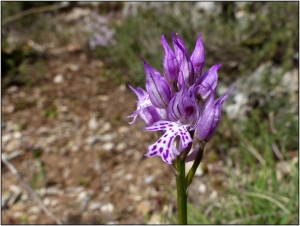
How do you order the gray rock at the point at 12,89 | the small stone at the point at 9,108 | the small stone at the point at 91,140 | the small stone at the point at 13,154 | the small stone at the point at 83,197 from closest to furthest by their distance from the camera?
the small stone at the point at 83,197 → the small stone at the point at 13,154 → the small stone at the point at 91,140 → the small stone at the point at 9,108 → the gray rock at the point at 12,89

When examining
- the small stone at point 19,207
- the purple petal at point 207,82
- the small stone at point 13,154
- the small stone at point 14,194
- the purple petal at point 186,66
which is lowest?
the small stone at point 19,207

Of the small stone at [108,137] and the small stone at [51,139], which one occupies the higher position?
the small stone at [51,139]

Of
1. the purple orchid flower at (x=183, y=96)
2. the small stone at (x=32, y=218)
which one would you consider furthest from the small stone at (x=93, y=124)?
the purple orchid flower at (x=183, y=96)

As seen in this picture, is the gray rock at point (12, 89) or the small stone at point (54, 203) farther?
the gray rock at point (12, 89)

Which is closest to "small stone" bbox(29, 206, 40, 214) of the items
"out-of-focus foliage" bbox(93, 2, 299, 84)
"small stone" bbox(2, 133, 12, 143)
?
"small stone" bbox(2, 133, 12, 143)

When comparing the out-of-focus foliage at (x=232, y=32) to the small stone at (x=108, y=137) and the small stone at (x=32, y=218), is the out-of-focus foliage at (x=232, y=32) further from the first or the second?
the small stone at (x=32, y=218)

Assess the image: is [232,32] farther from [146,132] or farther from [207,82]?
[207,82]

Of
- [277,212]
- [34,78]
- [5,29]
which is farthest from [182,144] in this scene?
[5,29]
